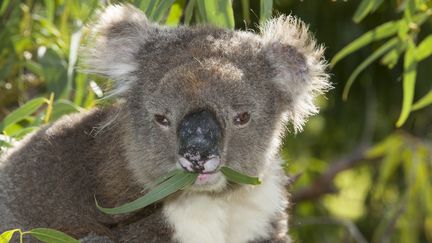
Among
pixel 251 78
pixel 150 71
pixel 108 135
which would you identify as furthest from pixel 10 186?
pixel 251 78

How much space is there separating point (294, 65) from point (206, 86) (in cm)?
48

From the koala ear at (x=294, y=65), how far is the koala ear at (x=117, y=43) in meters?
0.49

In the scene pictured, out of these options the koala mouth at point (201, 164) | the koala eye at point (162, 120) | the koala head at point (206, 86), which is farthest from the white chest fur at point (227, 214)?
the koala mouth at point (201, 164)

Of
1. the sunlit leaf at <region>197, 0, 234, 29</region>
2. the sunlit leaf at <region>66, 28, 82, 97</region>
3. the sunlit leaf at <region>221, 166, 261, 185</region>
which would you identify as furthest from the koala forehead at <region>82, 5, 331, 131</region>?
the sunlit leaf at <region>66, 28, 82, 97</region>

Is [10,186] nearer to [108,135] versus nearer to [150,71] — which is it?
[108,135]

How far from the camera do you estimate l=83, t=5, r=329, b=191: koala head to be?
11.1ft

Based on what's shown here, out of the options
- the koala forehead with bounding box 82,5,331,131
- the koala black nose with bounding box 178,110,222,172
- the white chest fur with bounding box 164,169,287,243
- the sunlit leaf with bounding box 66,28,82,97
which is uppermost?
the koala forehead with bounding box 82,5,331,131

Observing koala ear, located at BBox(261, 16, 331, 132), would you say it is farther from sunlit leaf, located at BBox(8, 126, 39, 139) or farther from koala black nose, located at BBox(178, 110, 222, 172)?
sunlit leaf, located at BBox(8, 126, 39, 139)

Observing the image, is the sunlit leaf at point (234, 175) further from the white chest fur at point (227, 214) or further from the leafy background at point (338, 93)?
the leafy background at point (338, 93)

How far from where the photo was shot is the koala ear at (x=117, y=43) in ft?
12.3

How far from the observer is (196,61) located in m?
3.52

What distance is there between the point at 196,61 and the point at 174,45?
0.19 meters

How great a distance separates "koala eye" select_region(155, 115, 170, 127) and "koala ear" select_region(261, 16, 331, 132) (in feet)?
1.54

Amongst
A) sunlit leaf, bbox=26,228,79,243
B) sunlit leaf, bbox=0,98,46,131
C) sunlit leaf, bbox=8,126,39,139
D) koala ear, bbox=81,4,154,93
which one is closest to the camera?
sunlit leaf, bbox=26,228,79,243
